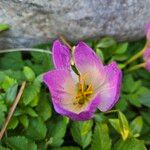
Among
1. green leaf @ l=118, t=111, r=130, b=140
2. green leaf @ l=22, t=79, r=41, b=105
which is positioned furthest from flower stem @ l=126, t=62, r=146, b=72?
green leaf @ l=22, t=79, r=41, b=105

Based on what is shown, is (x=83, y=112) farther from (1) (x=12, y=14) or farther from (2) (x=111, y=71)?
(1) (x=12, y=14)

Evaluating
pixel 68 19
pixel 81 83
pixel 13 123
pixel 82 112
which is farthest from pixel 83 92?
pixel 68 19

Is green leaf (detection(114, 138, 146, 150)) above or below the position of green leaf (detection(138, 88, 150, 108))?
below

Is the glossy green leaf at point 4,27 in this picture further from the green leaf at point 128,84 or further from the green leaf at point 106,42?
the green leaf at point 128,84

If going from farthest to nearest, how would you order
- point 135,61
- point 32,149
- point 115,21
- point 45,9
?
point 135,61, point 115,21, point 45,9, point 32,149

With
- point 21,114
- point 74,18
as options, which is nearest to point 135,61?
point 74,18

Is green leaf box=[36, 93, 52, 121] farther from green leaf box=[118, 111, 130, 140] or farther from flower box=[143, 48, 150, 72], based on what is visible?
flower box=[143, 48, 150, 72]

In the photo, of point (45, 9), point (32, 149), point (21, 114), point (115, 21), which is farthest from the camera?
point (115, 21)
